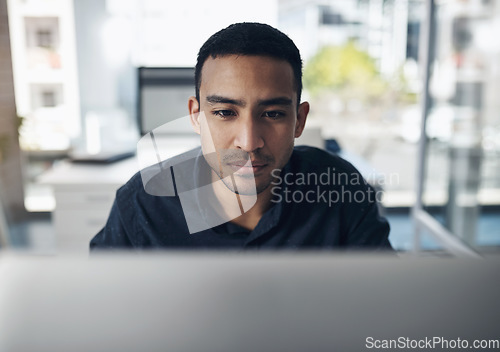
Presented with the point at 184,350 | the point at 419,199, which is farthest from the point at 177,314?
the point at 419,199

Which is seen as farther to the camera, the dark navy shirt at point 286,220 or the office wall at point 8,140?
the office wall at point 8,140

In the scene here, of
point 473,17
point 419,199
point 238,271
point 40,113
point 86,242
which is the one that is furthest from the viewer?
point 419,199

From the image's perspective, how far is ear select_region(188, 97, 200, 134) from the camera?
24.4 inches

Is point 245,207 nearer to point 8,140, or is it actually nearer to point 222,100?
point 222,100

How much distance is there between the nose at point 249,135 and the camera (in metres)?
0.52

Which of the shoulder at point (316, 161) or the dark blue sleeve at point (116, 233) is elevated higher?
the shoulder at point (316, 161)

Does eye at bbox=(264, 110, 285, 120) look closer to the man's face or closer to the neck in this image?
the man's face

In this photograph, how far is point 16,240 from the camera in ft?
4.47

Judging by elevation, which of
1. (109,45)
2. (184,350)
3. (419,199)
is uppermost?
(109,45)

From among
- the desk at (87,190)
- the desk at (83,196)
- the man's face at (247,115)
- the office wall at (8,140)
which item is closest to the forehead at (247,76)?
the man's face at (247,115)

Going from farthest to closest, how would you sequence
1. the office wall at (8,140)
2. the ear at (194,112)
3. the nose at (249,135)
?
the office wall at (8,140) → the ear at (194,112) → the nose at (249,135)

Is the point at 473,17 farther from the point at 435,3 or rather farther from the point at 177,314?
the point at 177,314

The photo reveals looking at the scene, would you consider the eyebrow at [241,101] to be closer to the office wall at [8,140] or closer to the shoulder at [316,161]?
the shoulder at [316,161]

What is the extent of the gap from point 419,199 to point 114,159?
1.70 meters
